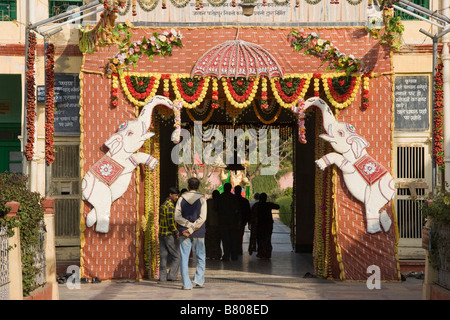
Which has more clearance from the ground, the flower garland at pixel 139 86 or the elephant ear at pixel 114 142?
the flower garland at pixel 139 86

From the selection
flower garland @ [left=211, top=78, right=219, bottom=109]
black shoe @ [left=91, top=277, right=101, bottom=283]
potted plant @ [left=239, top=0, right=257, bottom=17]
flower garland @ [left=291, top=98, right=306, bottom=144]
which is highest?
potted plant @ [left=239, top=0, right=257, bottom=17]

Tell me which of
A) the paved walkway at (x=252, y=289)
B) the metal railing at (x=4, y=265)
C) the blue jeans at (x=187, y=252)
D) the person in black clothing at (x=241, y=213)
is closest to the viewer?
the metal railing at (x=4, y=265)

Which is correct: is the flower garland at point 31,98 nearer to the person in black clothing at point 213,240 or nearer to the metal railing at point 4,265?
the person in black clothing at point 213,240

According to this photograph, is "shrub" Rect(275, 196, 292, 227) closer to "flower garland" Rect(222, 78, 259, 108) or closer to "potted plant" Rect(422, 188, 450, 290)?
"flower garland" Rect(222, 78, 259, 108)

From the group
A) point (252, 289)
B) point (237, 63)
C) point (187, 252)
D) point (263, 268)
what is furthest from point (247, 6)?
point (263, 268)

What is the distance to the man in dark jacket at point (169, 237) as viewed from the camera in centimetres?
1299

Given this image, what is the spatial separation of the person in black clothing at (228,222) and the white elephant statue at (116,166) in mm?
4102

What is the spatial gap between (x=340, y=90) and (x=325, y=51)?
27.7 inches

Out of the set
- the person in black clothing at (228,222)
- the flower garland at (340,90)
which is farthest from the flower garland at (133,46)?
the person in black clothing at (228,222)

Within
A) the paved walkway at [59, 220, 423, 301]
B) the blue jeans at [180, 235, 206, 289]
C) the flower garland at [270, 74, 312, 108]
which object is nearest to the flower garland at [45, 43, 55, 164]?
the paved walkway at [59, 220, 423, 301]

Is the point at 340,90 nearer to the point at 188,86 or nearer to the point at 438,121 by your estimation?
the point at 438,121

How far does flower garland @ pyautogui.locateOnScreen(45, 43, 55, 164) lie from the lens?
13.7 m

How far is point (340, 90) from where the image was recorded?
43.0ft

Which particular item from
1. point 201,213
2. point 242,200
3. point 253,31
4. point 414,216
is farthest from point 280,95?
point 242,200
